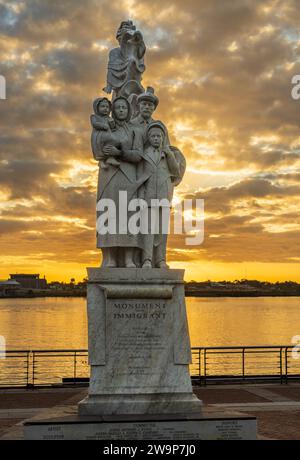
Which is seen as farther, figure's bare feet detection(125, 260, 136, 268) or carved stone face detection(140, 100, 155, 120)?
carved stone face detection(140, 100, 155, 120)

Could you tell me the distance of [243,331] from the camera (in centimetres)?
6681

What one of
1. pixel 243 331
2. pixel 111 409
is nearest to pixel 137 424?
pixel 111 409

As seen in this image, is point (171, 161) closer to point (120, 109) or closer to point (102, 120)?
point (120, 109)

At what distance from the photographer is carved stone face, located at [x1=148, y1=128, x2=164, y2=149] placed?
1128 cm

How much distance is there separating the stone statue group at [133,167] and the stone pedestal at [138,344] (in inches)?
17.3

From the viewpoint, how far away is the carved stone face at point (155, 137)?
11281 millimetres

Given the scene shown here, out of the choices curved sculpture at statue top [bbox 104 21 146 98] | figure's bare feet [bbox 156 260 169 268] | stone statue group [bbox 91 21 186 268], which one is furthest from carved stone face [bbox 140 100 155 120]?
figure's bare feet [bbox 156 260 169 268]

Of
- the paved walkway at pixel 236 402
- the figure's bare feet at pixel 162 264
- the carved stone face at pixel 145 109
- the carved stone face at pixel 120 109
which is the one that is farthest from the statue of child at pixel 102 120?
the paved walkway at pixel 236 402

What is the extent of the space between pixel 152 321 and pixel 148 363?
2.03 ft

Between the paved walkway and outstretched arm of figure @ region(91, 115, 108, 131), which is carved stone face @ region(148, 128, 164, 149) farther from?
the paved walkway

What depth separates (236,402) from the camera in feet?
51.6

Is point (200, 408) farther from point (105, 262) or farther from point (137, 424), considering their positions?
point (105, 262)

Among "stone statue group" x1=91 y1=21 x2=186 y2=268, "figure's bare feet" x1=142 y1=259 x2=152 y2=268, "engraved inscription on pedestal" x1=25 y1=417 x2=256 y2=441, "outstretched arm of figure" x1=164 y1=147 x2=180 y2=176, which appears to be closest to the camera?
"engraved inscription on pedestal" x1=25 y1=417 x2=256 y2=441

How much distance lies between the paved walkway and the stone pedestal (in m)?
0.81
